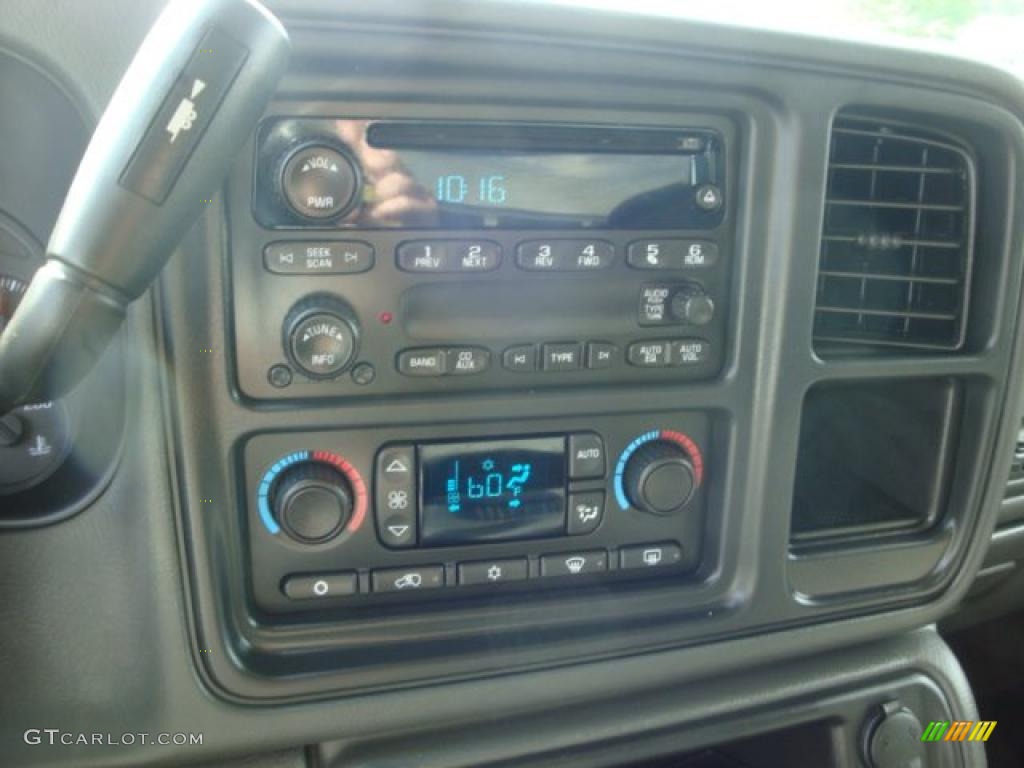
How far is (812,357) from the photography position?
34.4 inches

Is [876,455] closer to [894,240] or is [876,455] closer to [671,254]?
[894,240]

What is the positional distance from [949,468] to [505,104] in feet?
2.03

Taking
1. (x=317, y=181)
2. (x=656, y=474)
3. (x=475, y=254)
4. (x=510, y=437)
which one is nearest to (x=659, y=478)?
(x=656, y=474)

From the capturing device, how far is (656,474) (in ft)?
2.77

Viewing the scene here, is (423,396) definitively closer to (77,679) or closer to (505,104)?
(505,104)

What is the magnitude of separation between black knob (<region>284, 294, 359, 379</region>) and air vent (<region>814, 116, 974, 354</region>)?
0.45m

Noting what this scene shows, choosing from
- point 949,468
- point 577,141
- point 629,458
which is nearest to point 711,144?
point 577,141

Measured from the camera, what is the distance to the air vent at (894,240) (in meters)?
0.92

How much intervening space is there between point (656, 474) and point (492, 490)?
143 mm

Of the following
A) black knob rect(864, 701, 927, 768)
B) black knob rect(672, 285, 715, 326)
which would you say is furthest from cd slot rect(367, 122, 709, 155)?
black knob rect(864, 701, 927, 768)

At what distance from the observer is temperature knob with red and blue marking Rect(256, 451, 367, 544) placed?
757 millimetres

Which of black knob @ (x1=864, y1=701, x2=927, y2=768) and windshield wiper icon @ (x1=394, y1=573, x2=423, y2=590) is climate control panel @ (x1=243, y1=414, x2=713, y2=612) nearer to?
windshield wiper icon @ (x1=394, y1=573, x2=423, y2=590)

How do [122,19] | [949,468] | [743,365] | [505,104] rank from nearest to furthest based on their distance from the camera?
[122,19]
[505,104]
[743,365]
[949,468]

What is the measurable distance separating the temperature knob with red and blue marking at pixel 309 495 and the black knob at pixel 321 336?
0.08 meters
